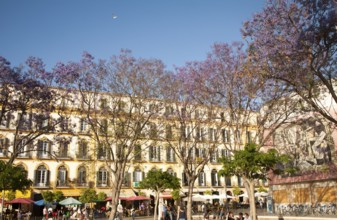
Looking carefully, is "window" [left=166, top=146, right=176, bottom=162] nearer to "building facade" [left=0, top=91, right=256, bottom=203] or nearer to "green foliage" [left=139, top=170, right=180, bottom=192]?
"building facade" [left=0, top=91, right=256, bottom=203]

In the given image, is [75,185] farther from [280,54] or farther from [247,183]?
[280,54]

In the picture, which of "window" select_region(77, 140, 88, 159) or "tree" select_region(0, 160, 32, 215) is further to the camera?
"window" select_region(77, 140, 88, 159)

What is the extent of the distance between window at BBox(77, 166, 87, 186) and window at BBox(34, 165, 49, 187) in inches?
142

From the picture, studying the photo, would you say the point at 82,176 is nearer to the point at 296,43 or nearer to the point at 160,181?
the point at 160,181

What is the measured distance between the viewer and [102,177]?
142 ft

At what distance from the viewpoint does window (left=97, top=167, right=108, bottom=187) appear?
4272 cm

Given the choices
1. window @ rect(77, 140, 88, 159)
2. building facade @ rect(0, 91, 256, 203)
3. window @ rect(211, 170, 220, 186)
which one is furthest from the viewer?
window @ rect(211, 170, 220, 186)

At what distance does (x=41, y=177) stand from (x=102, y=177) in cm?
724

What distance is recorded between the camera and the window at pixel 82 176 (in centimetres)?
4181

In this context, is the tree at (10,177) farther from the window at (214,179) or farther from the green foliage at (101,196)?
the window at (214,179)

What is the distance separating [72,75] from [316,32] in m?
14.9

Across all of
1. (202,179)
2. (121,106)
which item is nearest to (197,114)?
(121,106)

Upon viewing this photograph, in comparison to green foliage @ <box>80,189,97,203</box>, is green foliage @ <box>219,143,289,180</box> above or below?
above

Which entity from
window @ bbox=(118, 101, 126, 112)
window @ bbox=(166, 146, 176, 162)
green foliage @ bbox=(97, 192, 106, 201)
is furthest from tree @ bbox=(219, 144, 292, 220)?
window @ bbox=(166, 146, 176, 162)
